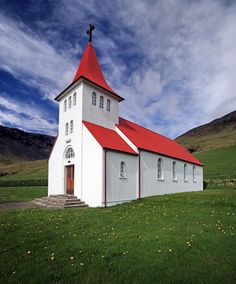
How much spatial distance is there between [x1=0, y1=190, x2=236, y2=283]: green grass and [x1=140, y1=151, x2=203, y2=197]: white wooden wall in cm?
914

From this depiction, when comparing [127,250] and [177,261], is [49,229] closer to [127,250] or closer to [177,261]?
[127,250]

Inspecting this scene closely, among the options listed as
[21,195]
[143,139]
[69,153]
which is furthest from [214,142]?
[69,153]

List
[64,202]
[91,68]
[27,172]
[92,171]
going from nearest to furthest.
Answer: [64,202], [92,171], [91,68], [27,172]

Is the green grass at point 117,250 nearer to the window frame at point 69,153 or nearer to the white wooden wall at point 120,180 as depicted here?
the white wooden wall at point 120,180

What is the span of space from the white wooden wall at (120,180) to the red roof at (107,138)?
495 millimetres

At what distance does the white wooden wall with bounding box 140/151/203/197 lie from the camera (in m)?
18.8

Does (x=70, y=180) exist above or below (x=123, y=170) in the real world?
below

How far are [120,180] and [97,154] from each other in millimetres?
2726

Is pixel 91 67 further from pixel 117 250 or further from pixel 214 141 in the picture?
pixel 214 141

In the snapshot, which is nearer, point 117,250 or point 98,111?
point 117,250

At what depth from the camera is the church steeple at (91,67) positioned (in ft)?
66.0

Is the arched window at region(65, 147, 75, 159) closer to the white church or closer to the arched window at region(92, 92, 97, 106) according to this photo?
the white church

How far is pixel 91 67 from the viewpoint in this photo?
→ 68.9 ft

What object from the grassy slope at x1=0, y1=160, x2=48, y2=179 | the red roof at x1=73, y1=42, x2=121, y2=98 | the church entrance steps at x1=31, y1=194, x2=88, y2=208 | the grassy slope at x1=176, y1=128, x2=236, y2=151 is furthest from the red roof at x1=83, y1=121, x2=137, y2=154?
the grassy slope at x1=176, y1=128, x2=236, y2=151
